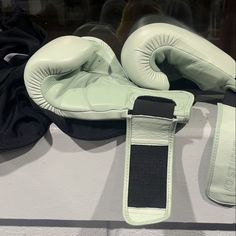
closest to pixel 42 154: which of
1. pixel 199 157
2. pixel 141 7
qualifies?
pixel 199 157

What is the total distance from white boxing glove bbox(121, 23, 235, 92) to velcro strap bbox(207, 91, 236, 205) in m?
0.04

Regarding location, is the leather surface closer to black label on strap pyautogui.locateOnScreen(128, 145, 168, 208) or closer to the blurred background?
black label on strap pyautogui.locateOnScreen(128, 145, 168, 208)

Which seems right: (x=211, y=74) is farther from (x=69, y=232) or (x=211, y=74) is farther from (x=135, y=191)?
(x=69, y=232)

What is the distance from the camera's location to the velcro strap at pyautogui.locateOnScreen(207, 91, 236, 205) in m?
0.60

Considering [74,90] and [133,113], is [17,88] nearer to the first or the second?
[74,90]

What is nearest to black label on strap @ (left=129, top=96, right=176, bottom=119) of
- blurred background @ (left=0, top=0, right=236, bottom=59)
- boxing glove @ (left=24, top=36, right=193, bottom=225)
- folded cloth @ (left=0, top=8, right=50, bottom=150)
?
boxing glove @ (left=24, top=36, right=193, bottom=225)

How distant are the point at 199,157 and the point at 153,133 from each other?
0.30 feet

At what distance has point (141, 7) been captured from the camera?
90 centimetres

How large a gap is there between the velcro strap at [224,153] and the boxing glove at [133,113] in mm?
54

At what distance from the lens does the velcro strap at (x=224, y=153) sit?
60 centimetres

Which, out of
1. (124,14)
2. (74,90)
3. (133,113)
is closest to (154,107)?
(133,113)

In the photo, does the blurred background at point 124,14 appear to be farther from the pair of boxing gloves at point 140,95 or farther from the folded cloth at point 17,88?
the pair of boxing gloves at point 140,95

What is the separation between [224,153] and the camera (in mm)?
603

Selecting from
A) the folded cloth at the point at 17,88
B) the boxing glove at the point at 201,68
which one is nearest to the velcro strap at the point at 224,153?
the boxing glove at the point at 201,68
